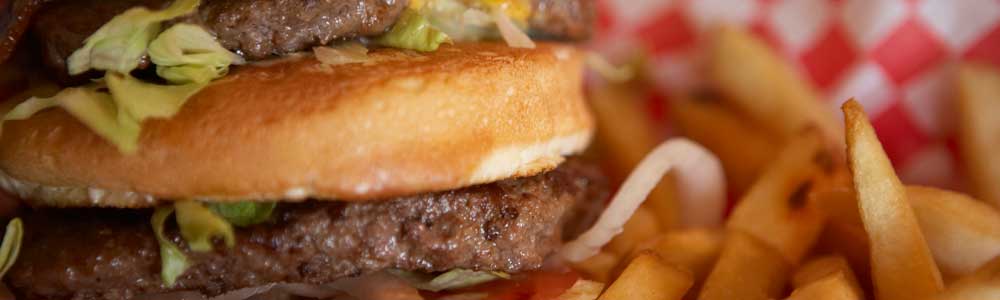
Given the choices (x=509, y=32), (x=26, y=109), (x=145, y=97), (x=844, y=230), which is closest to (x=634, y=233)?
(x=844, y=230)

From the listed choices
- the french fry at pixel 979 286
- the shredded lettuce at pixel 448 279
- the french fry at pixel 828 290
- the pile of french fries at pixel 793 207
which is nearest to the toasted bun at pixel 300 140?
the shredded lettuce at pixel 448 279

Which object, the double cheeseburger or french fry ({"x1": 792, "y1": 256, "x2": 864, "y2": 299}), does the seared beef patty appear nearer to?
the double cheeseburger

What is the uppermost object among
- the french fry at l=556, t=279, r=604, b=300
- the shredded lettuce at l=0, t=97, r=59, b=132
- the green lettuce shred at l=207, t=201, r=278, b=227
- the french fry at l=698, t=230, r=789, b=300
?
the shredded lettuce at l=0, t=97, r=59, b=132

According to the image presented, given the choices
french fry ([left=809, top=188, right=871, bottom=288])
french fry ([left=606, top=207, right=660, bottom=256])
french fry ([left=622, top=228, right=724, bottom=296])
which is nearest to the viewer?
french fry ([left=809, top=188, right=871, bottom=288])

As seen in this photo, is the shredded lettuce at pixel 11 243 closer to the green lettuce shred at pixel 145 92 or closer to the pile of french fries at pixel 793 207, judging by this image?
the green lettuce shred at pixel 145 92

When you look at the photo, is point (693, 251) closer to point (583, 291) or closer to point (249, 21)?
point (583, 291)

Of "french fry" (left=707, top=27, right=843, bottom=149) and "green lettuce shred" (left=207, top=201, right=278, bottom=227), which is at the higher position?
"french fry" (left=707, top=27, right=843, bottom=149)

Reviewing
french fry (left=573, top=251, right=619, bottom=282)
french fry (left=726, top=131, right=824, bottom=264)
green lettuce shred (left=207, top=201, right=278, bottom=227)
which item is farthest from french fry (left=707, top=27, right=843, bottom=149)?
green lettuce shred (left=207, top=201, right=278, bottom=227)

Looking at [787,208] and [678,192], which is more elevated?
[787,208]
